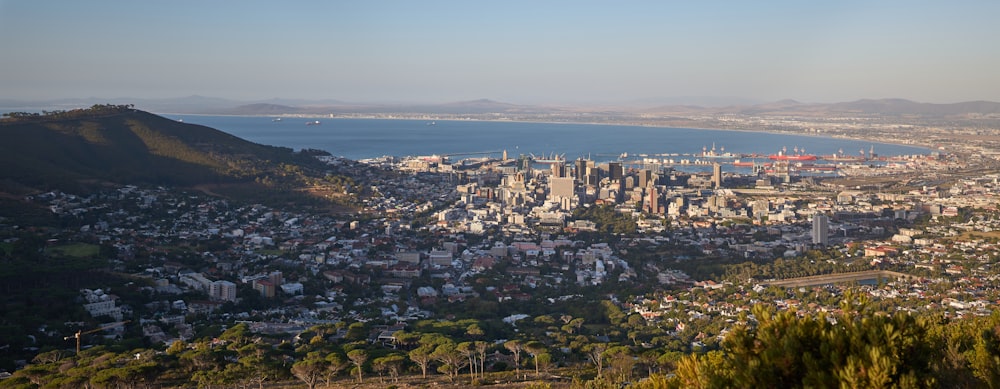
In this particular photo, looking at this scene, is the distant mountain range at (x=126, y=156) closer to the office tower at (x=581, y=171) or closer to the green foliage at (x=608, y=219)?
the green foliage at (x=608, y=219)

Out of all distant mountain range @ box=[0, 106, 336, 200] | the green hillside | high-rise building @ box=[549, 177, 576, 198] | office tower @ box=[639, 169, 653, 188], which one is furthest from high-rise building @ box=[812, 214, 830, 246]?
distant mountain range @ box=[0, 106, 336, 200]

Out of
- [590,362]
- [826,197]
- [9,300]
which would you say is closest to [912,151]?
[826,197]

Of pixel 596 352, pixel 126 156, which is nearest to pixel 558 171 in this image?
pixel 126 156

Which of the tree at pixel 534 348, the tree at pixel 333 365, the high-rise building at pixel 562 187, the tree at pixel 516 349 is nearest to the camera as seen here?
the tree at pixel 333 365

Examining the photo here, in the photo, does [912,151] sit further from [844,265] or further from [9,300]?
[9,300]

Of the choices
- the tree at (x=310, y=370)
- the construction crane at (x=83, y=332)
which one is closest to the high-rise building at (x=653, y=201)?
the construction crane at (x=83, y=332)

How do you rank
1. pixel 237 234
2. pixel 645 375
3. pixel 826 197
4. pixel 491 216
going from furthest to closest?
pixel 826 197
pixel 491 216
pixel 237 234
pixel 645 375

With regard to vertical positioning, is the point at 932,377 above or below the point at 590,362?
above
